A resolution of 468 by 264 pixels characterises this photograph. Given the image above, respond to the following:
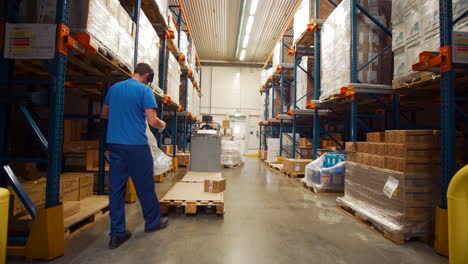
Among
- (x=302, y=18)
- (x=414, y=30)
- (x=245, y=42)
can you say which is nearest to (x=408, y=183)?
(x=414, y=30)

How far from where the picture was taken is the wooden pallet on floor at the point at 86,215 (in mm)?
2584

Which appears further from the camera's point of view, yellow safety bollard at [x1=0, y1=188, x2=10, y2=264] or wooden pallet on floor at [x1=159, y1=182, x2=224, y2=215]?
wooden pallet on floor at [x1=159, y1=182, x2=224, y2=215]

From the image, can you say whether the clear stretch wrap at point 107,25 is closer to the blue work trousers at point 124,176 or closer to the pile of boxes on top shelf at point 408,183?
the blue work trousers at point 124,176

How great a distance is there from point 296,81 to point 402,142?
5.62 meters

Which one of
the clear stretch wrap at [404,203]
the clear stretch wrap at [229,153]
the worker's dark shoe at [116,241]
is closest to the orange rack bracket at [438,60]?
the clear stretch wrap at [404,203]

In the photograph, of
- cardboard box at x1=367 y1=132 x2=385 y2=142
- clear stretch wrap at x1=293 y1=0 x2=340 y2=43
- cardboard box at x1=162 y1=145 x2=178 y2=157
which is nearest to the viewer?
cardboard box at x1=367 y1=132 x2=385 y2=142

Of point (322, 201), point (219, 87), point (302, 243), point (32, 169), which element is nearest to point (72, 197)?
point (32, 169)

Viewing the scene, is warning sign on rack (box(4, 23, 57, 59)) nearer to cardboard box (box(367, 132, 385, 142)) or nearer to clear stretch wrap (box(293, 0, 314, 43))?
cardboard box (box(367, 132, 385, 142))

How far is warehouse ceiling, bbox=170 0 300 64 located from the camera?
33.6 feet

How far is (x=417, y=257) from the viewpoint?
7.59 feet

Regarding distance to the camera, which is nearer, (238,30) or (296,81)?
(296,81)

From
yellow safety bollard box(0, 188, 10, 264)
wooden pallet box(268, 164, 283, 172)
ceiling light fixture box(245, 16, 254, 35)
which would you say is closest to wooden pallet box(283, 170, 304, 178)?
wooden pallet box(268, 164, 283, 172)

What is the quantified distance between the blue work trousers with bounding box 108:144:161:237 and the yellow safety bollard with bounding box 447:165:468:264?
2.74 m

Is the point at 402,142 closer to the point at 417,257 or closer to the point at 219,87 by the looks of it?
the point at 417,257
